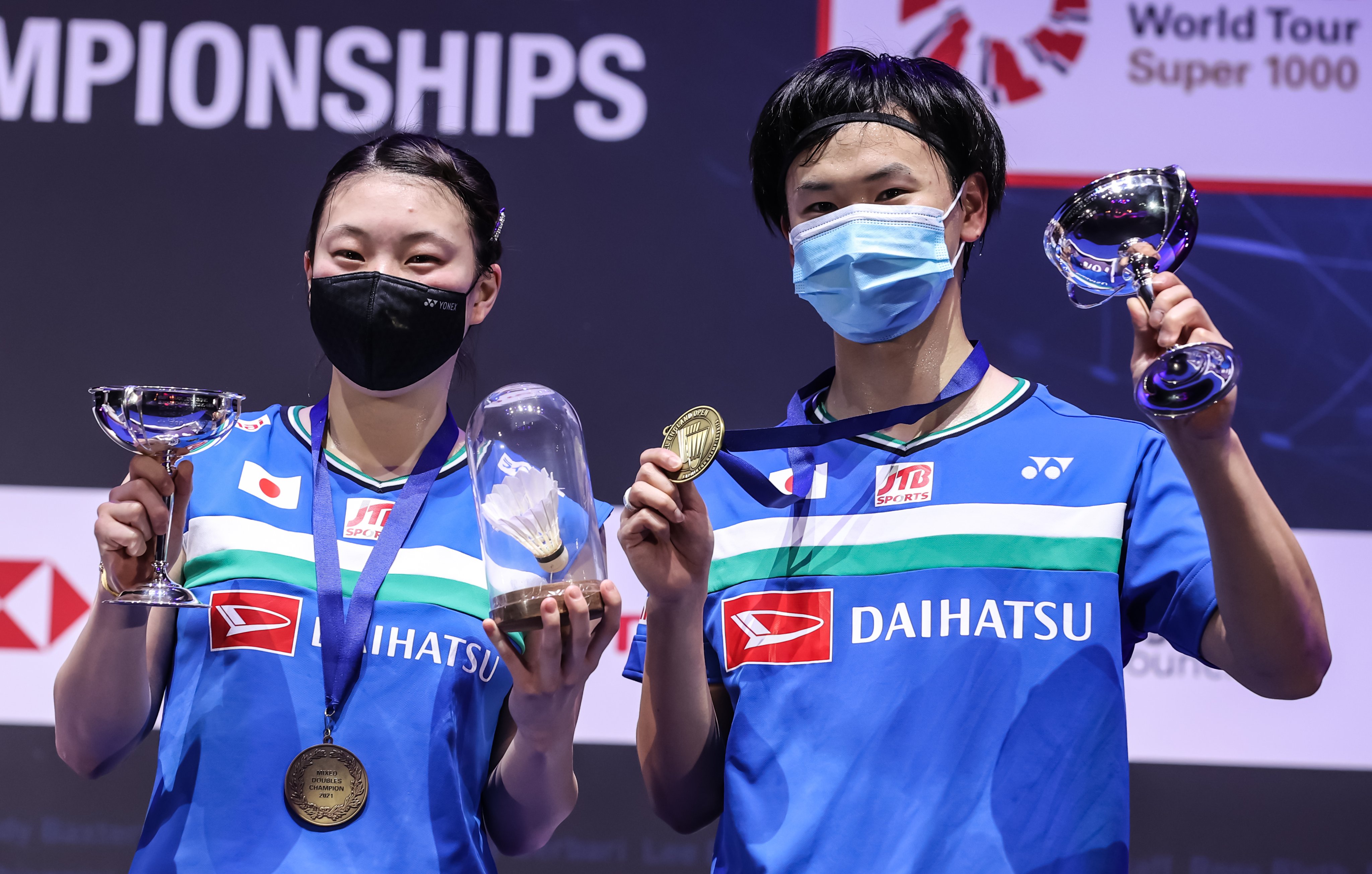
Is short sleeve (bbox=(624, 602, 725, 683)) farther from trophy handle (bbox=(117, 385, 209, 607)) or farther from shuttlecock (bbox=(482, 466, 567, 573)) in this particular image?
trophy handle (bbox=(117, 385, 209, 607))

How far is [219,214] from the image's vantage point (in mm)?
3297

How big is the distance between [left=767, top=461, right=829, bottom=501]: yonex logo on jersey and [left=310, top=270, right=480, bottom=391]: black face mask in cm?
61

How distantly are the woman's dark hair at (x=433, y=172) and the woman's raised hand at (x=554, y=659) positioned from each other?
0.75 metres

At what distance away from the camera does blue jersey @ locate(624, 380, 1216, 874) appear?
1.59 meters

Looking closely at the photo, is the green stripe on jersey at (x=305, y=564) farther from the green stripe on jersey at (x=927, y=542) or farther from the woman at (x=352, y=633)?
the green stripe on jersey at (x=927, y=542)

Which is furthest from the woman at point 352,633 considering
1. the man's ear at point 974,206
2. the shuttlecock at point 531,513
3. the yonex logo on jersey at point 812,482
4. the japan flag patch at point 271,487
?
the man's ear at point 974,206

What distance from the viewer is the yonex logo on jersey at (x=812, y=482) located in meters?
1.81

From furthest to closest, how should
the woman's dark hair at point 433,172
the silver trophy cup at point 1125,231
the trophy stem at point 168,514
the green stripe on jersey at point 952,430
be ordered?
the woman's dark hair at point 433,172 → the green stripe on jersey at point 952,430 → the trophy stem at point 168,514 → the silver trophy cup at point 1125,231

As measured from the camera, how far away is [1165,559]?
→ 63.5 inches

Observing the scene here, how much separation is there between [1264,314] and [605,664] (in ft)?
6.86

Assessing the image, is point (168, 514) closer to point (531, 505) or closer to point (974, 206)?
point (531, 505)

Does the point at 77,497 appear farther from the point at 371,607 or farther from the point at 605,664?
the point at 371,607

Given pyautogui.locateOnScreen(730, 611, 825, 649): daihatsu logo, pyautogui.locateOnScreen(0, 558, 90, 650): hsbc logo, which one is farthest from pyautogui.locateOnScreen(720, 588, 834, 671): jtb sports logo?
pyautogui.locateOnScreen(0, 558, 90, 650): hsbc logo

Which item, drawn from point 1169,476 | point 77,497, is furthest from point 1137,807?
point 77,497
